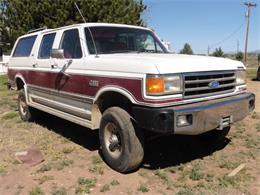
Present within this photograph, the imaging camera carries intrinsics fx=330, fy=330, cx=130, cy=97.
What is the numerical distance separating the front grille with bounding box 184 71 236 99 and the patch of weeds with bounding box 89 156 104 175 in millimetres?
1637

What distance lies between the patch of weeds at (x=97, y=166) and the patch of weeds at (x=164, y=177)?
0.78 meters

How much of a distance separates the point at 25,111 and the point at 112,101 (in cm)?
375

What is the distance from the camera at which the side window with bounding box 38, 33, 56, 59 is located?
21.2 feet

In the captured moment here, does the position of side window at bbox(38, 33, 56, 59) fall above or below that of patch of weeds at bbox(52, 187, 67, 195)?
above

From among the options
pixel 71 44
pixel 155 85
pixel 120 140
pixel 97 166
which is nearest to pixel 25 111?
pixel 71 44

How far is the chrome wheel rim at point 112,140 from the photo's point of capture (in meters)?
4.71

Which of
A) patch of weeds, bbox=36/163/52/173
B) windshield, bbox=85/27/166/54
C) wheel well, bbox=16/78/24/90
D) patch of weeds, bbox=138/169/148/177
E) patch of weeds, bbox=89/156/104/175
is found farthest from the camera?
wheel well, bbox=16/78/24/90

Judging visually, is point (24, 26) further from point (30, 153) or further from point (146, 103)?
point (146, 103)

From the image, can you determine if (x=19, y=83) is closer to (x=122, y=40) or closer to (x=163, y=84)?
(x=122, y=40)

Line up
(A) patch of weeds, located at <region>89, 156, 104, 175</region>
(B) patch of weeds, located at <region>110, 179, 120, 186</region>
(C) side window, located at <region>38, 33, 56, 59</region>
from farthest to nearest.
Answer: (C) side window, located at <region>38, 33, 56, 59</region> → (A) patch of weeds, located at <region>89, 156, 104, 175</region> → (B) patch of weeds, located at <region>110, 179, 120, 186</region>

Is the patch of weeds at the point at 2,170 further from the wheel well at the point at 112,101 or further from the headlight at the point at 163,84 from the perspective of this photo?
the headlight at the point at 163,84

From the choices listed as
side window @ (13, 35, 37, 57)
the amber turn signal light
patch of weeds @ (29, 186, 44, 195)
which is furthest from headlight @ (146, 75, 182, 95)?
A: side window @ (13, 35, 37, 57)

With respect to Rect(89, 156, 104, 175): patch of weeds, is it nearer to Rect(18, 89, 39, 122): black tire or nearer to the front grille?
the front grille

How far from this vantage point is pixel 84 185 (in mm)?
4281
